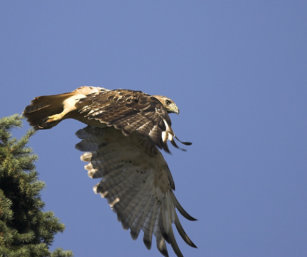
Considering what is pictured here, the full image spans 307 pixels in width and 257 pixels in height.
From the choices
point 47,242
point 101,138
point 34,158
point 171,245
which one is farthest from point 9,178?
point 171,245

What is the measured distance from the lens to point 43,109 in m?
6.24

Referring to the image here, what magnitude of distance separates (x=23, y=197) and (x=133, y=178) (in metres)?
1.68

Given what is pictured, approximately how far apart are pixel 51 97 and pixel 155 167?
1458mm

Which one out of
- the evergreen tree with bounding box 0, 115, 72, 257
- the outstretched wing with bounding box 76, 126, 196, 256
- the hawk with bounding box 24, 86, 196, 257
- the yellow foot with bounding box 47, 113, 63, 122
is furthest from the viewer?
the outstretched wing with bounding box 76, 126, 196, 256

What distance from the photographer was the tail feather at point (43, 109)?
20.0 feet

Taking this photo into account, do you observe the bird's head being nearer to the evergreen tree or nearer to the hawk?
the hawk

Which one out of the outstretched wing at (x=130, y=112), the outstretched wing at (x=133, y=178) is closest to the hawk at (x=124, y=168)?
the outstretched wing at (x=133, y=178)

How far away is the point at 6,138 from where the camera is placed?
534 centimetres

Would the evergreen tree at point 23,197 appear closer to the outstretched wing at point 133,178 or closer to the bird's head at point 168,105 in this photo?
the outstretched wing at point 133,178

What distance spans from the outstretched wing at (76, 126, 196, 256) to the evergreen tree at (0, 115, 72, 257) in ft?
3.82

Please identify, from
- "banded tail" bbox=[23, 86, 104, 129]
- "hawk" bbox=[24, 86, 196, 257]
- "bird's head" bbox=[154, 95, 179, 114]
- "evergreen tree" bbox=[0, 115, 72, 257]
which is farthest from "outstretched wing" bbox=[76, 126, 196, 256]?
"evergreen tree" bbox=[0, 115, 72, 257]

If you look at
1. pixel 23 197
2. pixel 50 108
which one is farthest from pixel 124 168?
pixel 23 197

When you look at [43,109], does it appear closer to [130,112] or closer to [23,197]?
[23,197]

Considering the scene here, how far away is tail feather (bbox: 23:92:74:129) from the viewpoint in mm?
6102
